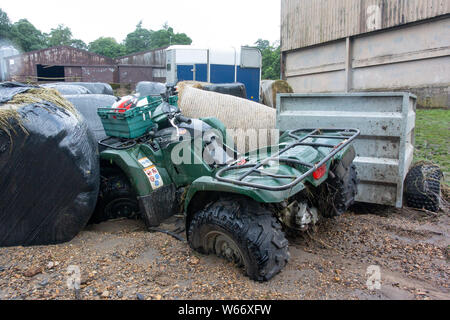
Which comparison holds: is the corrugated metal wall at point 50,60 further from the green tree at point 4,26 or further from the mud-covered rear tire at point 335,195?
the mud-covered rear tire at point 335,195

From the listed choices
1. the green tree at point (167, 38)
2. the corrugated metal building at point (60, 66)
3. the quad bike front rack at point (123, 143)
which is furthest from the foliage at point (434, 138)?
the green tree at point (167, 38)

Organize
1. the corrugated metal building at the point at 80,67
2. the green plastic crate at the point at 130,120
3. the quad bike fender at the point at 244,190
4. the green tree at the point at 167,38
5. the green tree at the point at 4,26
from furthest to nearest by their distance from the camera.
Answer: the green tree at the point at 167,38 → the green tree at the point at 4,26 → the corrugated metal building at the point at 80,67 → the green plastic crate at the point at 130,120 → the quad bike fender at the point at 244,190

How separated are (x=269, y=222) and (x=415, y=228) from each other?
1.99 metres

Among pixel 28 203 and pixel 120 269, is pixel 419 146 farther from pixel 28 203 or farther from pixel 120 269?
pixel 28 203

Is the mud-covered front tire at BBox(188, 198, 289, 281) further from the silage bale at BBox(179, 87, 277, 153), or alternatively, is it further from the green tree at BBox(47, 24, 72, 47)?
the green tree at BBox(47, 24, 72, 47)

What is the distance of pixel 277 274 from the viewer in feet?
8.57

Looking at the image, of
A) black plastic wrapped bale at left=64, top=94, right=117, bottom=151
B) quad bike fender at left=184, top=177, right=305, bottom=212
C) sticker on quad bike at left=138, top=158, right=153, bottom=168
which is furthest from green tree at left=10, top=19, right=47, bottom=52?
quad bike fender at left=184, top=177, right=305, bottom=212

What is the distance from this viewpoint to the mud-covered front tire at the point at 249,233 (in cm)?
241

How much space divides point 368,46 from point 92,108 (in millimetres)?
10434

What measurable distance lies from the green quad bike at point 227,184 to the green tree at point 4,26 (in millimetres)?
46083

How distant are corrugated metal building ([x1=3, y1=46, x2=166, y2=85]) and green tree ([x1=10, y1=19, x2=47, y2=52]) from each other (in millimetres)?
18647

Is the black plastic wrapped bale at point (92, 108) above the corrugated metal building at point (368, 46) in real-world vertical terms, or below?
below

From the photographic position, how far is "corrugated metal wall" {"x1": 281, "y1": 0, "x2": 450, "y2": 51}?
1024 cm

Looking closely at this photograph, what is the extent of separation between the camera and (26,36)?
45000mm
